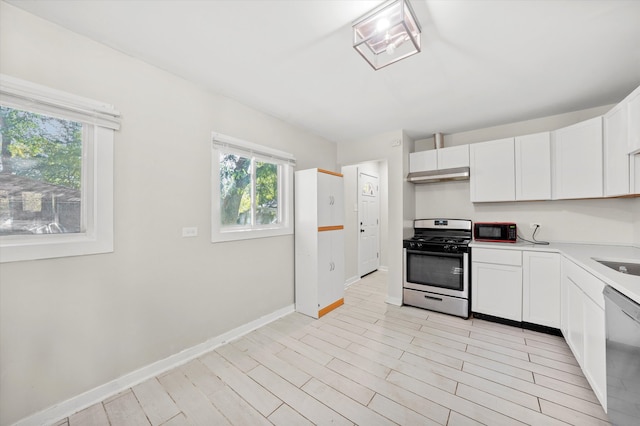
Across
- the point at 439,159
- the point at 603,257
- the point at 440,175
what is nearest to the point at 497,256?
the point at 603,257

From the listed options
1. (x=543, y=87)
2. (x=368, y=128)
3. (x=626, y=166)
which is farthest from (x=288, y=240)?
(x=626, y=166)

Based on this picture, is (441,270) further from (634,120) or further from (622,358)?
(634,120)

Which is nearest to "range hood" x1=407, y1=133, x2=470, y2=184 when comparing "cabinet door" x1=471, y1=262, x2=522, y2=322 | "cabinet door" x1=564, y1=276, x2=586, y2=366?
"cabinet door" x1=471, y1=262, x2=522, y2=322

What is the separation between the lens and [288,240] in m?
3.31

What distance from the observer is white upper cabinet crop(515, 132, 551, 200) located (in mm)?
2867

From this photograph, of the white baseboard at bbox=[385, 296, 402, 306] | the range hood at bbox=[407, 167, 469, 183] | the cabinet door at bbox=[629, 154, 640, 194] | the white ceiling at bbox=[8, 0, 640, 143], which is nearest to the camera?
the white ceiling at bbox=[8, 0, 640, 143]

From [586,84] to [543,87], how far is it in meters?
0.37

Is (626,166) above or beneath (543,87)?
beneath

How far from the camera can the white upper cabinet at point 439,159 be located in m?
3.39

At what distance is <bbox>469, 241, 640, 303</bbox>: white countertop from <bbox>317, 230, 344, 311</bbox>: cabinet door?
1.72 m

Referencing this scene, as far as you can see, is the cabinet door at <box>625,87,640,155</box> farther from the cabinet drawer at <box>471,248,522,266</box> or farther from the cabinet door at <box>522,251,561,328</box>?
the cabinet drawer at <box>471,248,522,266</box>

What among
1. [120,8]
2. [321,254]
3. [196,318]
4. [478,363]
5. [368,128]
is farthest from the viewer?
[368,128]

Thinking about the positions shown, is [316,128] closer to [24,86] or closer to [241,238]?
[241,238]

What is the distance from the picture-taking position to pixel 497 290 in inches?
113
